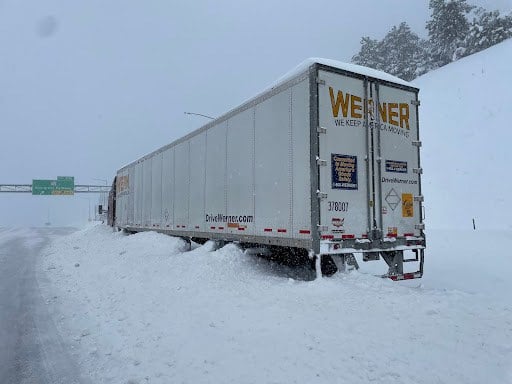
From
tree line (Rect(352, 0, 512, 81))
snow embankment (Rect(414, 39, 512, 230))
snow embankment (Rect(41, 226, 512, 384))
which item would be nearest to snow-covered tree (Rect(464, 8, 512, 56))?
tree line (Rect(352, 0, 512, 81))

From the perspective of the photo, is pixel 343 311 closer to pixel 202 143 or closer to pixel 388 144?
pixel 388 144

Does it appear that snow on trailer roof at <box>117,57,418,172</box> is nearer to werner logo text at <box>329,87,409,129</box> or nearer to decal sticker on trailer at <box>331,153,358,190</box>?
werner logo text at <box>329,87,409,129</box>

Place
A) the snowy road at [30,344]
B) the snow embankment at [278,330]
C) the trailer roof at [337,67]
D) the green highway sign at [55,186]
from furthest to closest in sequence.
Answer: the green highway sign at [55,186]
the trailer roof at [337,67]
the snowy road at [30,344]
the snow embankment at [278,330]

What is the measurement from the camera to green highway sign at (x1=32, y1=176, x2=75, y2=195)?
64375mm

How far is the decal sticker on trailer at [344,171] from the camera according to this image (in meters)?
7.61

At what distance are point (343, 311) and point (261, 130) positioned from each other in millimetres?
4546

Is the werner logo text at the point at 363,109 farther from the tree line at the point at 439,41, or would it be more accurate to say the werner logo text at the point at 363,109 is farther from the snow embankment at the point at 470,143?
the tree line at the point at 439,41

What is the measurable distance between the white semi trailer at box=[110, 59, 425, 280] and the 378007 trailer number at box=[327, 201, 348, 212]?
0.02m

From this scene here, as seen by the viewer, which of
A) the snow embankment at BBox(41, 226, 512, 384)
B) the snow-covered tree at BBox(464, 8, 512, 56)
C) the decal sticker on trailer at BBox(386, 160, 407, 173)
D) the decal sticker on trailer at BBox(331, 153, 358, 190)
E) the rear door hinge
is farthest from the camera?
the snow-covered tree at BBox(464, 8, 512, 56)

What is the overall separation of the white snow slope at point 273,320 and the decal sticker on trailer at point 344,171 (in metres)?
1.70

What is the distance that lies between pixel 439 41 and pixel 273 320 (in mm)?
56396

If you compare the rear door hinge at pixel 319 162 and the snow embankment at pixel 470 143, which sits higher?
the snow embankment at pixel 470 143

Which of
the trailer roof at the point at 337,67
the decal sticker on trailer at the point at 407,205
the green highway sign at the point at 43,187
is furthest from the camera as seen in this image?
the green highway sign at the point at 43,187

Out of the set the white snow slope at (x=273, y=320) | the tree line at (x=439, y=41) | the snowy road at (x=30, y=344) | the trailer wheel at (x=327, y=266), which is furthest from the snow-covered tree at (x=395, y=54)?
the snowy road at (x=30, y=344)
